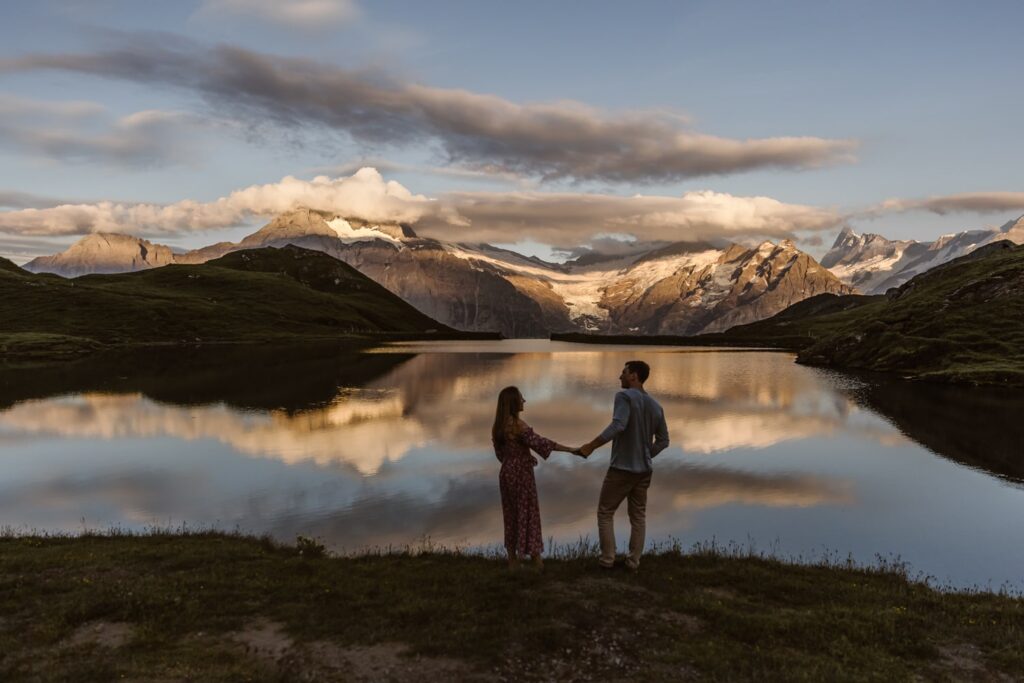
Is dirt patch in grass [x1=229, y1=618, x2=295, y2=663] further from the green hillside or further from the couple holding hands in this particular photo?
the green hillside

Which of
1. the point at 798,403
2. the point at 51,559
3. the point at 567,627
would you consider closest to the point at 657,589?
the point at 567,627

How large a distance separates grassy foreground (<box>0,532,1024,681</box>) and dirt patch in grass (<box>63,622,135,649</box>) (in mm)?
56

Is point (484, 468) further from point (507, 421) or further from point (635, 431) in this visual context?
point (635, 431)

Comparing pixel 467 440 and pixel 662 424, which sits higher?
pixel 662 424

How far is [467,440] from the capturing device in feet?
168

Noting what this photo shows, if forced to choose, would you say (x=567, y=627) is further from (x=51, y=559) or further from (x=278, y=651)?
(x=51, y=559)

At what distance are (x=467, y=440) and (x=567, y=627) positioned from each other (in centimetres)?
3587

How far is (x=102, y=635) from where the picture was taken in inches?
599

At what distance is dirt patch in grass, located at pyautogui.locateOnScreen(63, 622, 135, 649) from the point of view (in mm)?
14711

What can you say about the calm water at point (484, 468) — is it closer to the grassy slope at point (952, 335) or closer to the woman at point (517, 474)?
the woman at point (517, 474)

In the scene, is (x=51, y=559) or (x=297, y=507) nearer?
(x=51, y=559)

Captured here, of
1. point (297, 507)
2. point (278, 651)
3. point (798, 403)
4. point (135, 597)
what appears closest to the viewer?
point (278, 651)

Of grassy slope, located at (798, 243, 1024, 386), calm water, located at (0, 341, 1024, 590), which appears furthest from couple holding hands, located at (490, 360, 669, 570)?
grassy slope, located at (798, 243, 1024, 386)

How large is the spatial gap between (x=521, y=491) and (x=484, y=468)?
21949 millimetres
